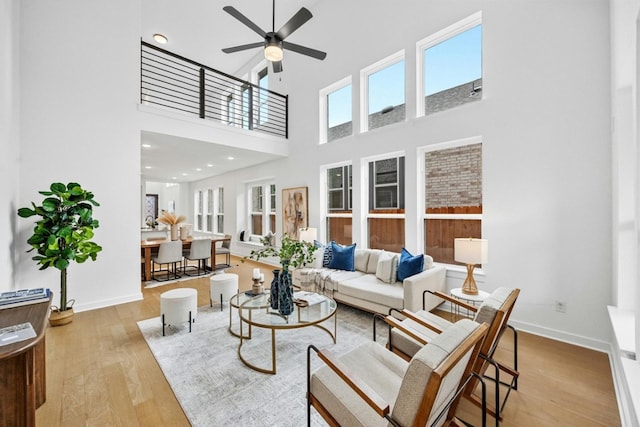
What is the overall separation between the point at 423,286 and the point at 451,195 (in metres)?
1.46

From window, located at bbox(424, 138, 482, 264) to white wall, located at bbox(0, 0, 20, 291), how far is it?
191 inches

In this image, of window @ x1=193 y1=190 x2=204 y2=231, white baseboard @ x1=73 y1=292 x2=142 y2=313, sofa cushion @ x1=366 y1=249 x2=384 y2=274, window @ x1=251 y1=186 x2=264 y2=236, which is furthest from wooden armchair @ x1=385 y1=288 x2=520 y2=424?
window @ x1=193 y1=190 x2=204 y2=231

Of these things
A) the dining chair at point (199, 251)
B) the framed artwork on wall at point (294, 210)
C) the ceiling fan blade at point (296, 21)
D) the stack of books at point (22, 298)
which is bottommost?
the dining chair at point (199, 251)

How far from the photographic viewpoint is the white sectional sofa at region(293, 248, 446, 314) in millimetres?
2961

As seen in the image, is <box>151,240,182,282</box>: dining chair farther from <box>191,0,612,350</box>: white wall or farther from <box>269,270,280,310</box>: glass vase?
<box>191,0,612,350</box>: white wall

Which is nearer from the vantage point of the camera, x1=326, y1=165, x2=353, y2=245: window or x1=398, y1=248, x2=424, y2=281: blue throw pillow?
x1=398, y1=248, x2=424, y2=281: blue throw pillow

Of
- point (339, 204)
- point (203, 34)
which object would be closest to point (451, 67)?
point (339, 204)

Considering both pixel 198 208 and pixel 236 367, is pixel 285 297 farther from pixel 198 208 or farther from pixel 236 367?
pixel 198 208

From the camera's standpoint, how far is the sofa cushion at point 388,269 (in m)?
3.47

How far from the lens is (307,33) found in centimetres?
580

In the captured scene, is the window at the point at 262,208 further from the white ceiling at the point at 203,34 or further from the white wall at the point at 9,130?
the white wall at the point at 9,130

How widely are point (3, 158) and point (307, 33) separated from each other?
18.1 feet

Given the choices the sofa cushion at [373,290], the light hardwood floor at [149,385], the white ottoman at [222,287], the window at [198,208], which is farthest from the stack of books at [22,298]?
the window at [198,208]

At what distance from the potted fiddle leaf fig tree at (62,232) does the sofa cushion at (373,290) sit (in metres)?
3.24
